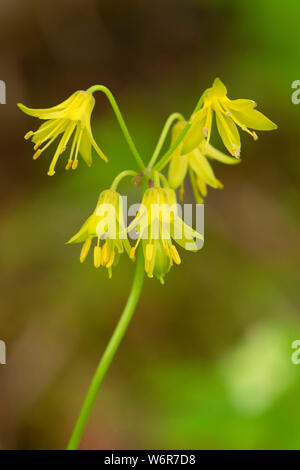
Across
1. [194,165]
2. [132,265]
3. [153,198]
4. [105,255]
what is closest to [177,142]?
[153,198]

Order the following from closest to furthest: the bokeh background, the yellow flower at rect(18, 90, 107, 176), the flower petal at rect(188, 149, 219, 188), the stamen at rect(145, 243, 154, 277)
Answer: the stamen at rect(145, 243, 154, 277)
the yellow flower at rect(18, 90, 107, 176)
the flower petal at rect(188, 149, 219, 188)
the bokeh background

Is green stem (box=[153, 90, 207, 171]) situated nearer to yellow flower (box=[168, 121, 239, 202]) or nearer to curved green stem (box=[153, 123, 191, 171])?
curved green stem (box=[153, 123, 191, 171])

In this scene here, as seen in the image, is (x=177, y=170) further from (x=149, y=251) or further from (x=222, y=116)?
(x=149, y=251)

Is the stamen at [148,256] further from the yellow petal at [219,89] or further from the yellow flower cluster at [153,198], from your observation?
the yellow petal at [219,89]

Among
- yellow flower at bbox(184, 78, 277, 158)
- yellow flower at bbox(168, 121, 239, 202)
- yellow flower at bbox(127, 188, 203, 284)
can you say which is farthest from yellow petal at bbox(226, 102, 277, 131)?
yellow flower at bbox(127, 188, 203, 284)

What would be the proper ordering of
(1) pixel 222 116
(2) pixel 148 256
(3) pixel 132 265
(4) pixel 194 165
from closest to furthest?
(2) pixel 148 256, (1) pixel 222 116, (4) pixel 194 165, (3) pixel 132 265

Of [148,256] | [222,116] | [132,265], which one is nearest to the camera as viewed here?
[148,256]

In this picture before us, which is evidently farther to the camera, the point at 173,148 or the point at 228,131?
the point at 228,131
